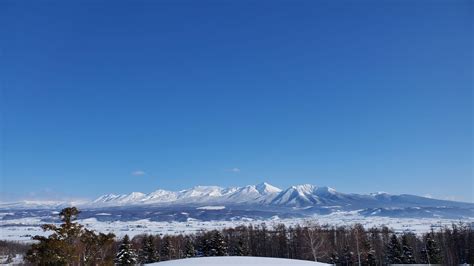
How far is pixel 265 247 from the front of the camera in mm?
95875

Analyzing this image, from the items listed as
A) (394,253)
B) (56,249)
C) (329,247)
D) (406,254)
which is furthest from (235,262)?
(329,247)

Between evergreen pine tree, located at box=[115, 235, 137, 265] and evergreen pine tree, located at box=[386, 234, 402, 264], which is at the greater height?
evergreen pine tree, located at box=[115, 235, 137, 265]

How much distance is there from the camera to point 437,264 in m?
64.2

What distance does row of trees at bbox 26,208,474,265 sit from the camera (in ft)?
83.8

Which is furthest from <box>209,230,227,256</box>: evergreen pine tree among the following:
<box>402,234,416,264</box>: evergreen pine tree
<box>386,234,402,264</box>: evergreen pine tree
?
<box>402,234,416,264</box>: evergreen pine tree

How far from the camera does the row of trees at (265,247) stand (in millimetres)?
25547

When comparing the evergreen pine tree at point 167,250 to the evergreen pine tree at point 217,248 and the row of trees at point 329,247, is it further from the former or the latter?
the evergreen pine tree at point 217,248

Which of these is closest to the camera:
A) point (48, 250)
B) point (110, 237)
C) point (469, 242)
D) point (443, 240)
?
point (48, 250)

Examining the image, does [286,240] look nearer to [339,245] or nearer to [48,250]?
[339,245]

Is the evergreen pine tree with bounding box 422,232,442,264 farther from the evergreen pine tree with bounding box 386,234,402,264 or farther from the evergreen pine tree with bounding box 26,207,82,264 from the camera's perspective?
the evergreen pine tree with bounding box 26,207,82,264

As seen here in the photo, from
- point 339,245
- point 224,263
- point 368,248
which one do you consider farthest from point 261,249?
point 224,263

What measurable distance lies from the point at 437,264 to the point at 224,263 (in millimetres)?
41218

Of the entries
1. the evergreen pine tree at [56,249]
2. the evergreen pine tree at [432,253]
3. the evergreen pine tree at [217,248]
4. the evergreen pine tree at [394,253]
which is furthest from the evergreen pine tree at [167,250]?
the evergreen pine tree at [56,249]

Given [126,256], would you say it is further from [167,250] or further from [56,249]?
[56,249]
